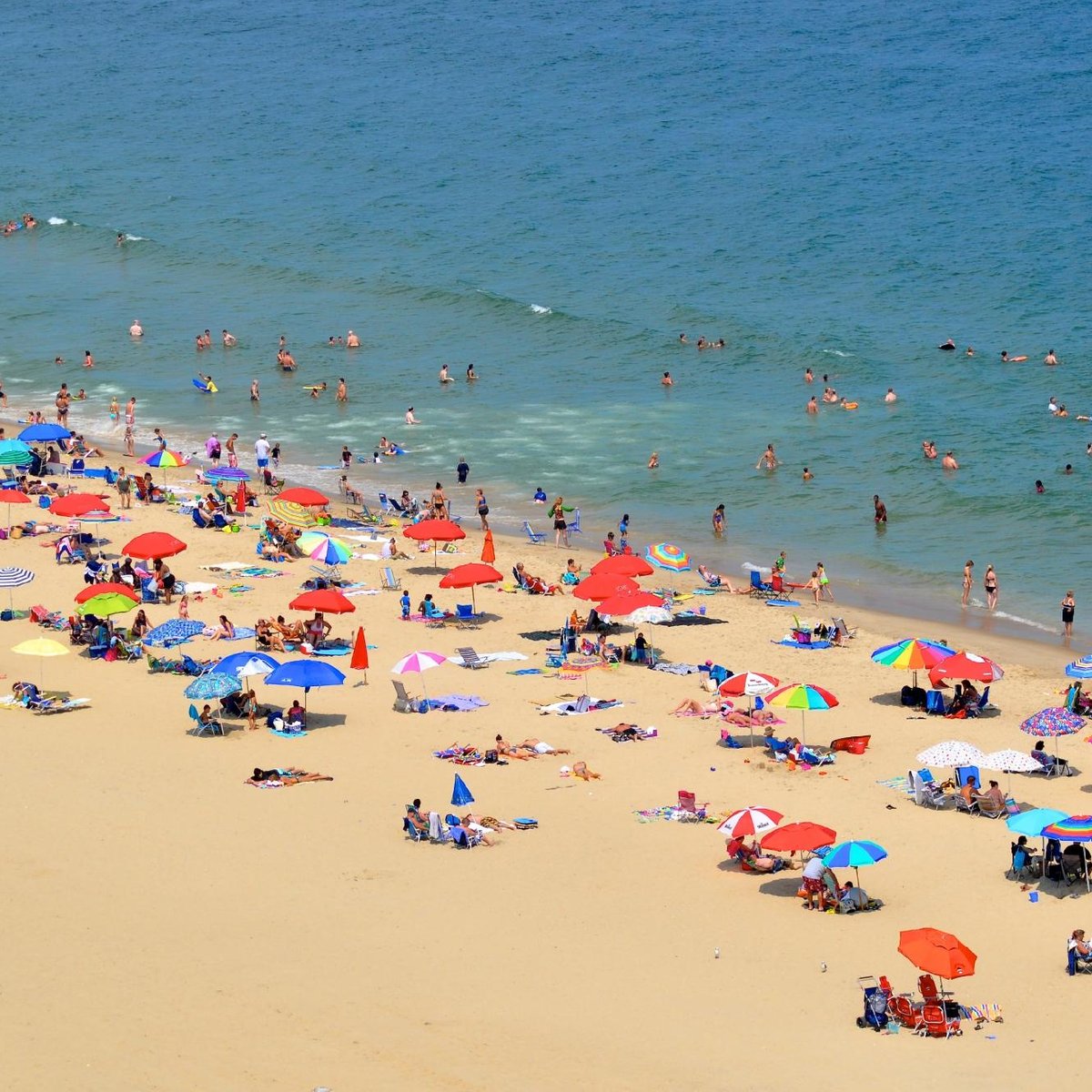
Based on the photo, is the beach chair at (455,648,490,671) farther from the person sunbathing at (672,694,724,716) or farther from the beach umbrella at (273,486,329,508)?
the beach umbrella at (273,486,329,508)

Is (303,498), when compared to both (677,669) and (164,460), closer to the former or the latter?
(164,460)

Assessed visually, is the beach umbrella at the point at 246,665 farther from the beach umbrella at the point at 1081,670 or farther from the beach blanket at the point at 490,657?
the beach umbrella at the point at 1081,670

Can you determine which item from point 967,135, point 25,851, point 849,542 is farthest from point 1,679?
point 967,135

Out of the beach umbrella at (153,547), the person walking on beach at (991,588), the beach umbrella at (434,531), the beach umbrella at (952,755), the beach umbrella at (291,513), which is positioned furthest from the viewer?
the beach umbrella at (291,513)

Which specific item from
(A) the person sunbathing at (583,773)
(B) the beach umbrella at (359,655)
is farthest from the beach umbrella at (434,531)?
(A) the person sunbathing at (583,773)

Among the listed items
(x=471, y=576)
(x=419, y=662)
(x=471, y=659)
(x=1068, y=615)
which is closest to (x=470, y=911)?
(x=419, y=662)

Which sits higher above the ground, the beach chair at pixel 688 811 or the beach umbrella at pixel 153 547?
the beach umbrella at pixel 153 547

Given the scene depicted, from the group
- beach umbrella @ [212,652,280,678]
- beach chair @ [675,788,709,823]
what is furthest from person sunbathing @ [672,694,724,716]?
beach umbrella @ [212,652,280,678]
